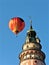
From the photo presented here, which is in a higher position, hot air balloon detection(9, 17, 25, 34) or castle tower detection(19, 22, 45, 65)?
castle tower detection(19, 22, 45, 65)

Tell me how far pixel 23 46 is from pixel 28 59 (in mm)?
4220

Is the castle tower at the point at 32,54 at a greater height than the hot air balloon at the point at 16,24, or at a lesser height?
greater

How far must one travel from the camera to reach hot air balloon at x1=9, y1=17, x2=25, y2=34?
58.5 meters

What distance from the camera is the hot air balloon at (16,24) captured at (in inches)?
2303

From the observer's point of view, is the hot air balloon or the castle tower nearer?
the hot air balloon

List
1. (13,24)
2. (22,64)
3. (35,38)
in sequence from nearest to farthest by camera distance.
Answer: (13,24) < (22,64) < (35,38)

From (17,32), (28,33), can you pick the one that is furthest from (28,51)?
(17,32)

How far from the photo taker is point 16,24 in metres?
58.4

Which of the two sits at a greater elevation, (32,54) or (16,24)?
(32,54)

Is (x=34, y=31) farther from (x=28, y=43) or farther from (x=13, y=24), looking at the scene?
(x=13, y=24)

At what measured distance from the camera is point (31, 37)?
265 feet

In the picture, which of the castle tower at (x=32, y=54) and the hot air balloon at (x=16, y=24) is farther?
the castle tower at (x=32, y=54)

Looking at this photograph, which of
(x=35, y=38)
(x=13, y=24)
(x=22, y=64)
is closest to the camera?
(x=13, y=24)

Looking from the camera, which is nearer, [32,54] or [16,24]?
[16,24]
